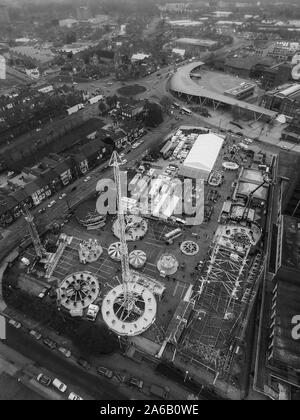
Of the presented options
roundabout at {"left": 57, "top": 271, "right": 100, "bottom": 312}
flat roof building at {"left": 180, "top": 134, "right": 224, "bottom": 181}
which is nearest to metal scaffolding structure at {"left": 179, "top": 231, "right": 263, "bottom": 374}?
roundabout at {"left": 57, "top": 271, "right": 100, "bottom": 312}

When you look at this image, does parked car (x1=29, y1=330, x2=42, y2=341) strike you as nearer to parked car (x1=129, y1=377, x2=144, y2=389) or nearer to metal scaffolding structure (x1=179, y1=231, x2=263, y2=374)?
parked car (x1=129, y1=377, x2=144, y2=389)

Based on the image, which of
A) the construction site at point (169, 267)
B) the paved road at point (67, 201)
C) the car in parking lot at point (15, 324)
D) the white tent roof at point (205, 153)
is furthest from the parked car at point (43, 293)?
the white tent roof at point (205, 153)

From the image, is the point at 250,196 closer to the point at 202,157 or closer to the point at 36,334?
the point at 202,157

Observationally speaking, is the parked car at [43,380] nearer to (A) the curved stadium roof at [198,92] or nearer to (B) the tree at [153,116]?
(B) the tree at [153,116]

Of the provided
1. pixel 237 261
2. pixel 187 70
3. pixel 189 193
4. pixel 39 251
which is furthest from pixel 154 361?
pixel 187 70

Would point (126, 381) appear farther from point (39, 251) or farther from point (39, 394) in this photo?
point (39, 251)

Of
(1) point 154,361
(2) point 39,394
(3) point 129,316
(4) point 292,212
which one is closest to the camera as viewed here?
(2) point 39,394
